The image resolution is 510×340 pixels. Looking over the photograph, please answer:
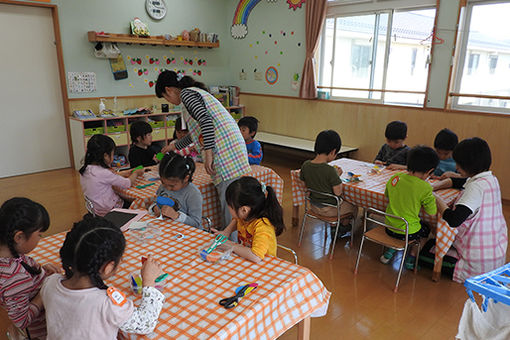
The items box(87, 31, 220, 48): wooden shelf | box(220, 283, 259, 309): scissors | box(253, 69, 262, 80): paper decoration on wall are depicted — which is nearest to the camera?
box(220, 283, 259, 309): scissors

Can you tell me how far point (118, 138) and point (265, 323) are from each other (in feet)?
16.5

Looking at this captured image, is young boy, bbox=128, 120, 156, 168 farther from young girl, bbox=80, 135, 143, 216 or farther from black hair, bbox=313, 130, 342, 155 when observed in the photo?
black hair, bbox=313, 130, 342, 155

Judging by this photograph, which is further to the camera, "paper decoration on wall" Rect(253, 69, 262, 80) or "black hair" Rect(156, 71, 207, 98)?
"paper decoration on wall" Rect(253, 69, 262, 80)

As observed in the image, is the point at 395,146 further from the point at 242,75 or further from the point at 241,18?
the point at 241,18

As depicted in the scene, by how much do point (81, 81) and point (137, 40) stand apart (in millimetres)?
1095

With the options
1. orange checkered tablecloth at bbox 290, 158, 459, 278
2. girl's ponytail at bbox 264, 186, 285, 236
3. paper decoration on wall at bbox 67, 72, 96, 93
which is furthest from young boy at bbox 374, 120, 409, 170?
paper decoration on wall at bbox 67, 72, 96, 93

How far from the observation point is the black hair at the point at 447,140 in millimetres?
3258

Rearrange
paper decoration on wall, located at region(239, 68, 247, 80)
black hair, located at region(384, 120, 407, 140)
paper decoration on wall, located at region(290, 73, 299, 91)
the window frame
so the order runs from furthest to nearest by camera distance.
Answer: paper decoration on wall, located at region(239, 68, 247, 80)
paper decoration on wall, located at region(290, 73, 299, 91)
the window frame
black hair, located at region(384, 120, 407, 140)

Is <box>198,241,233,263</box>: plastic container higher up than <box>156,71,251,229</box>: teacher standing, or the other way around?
<box>156,71,251,229</box>: teacher standing

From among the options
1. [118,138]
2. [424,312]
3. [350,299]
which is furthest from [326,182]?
[118,138]

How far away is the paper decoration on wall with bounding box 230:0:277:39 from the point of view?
270 inches

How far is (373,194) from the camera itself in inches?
115

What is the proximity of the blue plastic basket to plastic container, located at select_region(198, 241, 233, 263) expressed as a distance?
0.95 meters

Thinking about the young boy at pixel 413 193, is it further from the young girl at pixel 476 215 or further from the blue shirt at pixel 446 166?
the blue shirt at pixel 446 166
